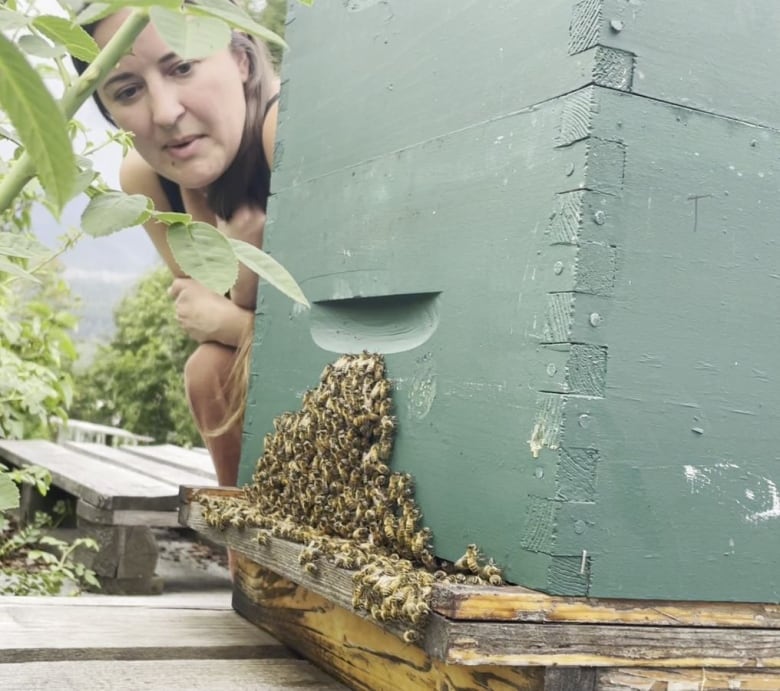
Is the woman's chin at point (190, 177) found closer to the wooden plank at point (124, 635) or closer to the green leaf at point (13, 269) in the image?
the wooden plank at point (124, 635)

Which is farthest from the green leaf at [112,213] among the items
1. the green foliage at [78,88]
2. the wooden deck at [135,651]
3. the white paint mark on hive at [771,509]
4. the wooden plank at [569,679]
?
the wooden deck at [135,651]

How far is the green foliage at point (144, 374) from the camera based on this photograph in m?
4.83

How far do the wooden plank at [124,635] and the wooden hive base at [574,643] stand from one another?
1.07 feet

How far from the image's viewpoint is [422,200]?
1317mm

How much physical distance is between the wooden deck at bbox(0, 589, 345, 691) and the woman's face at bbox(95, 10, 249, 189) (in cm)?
160

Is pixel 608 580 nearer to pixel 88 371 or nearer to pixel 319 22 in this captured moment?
pixel 319 22

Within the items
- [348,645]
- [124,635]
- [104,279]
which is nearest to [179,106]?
[124,635]

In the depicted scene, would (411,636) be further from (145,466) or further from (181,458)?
(181,458)

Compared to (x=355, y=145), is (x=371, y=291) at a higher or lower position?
lower

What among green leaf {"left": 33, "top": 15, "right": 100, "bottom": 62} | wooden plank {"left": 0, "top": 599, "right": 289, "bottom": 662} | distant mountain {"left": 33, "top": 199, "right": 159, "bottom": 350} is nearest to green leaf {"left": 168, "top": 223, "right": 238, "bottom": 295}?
green leaf {"left": 33, "top": 15, "right": 100, "bottom": 62}

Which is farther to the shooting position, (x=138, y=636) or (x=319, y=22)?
(x=319, y=22)

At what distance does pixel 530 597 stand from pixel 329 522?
51 cm

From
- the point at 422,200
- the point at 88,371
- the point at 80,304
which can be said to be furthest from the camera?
the point at 88,371

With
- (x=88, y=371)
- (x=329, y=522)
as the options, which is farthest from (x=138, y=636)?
(x=88, y=371)
